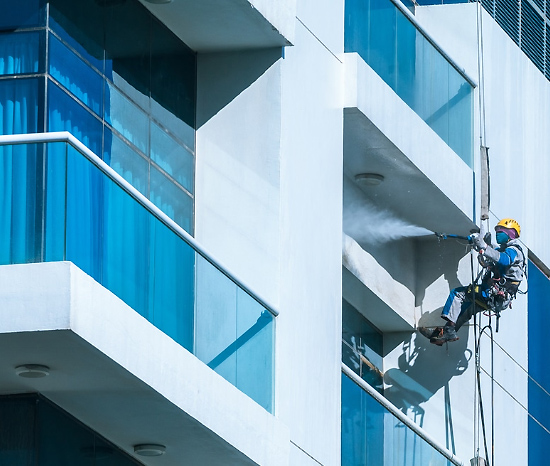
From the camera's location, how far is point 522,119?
2755 centimetres

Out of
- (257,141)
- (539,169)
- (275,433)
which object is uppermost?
(539,169)

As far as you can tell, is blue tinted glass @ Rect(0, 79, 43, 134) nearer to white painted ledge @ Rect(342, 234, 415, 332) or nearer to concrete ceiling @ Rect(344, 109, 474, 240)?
concrete ceiling @ Rect(344, 109, 474, 240)

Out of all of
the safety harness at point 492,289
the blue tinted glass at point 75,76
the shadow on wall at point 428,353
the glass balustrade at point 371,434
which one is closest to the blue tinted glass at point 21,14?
the blue tinted glass at point 75,76

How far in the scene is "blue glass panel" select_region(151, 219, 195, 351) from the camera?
15.3 m

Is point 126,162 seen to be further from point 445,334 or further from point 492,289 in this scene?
point 492,289

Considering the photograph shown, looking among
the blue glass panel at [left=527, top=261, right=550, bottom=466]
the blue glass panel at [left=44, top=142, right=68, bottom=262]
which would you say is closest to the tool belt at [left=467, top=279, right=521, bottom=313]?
the blue glass panel at [left=527, top=261, right=550, bottom=466]

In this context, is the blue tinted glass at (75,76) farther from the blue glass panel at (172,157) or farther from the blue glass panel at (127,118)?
the blue glass panel at (172,157)

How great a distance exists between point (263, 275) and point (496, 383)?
837 centimetres

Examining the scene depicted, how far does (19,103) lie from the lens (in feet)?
52.2

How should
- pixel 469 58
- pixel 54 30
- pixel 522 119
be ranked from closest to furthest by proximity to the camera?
pixel 54 30, pixel 469 58, pixel 522 119

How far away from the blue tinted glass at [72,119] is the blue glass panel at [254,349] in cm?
187

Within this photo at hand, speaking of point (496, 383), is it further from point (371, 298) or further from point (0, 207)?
point (0, 207)

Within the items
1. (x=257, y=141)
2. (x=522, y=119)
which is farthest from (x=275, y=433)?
(x=522, y=119)

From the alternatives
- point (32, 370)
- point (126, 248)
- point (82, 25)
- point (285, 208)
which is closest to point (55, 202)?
point (126, 248)
